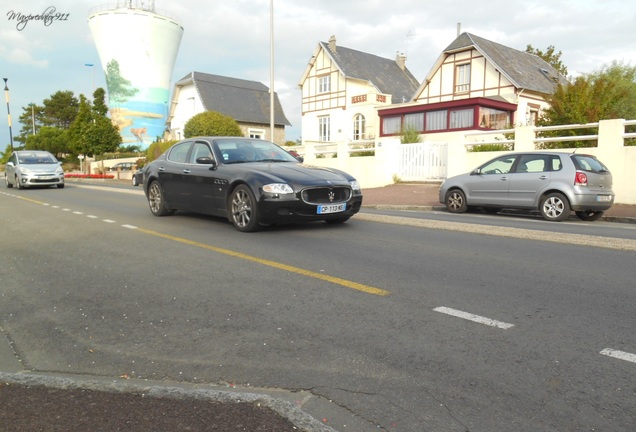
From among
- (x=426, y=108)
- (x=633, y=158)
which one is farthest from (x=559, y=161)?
(x=426, y=108)

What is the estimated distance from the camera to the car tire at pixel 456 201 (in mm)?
13710

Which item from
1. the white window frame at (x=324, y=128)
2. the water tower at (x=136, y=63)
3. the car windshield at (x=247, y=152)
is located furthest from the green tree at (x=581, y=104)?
the water tower at (x=136, y=63)

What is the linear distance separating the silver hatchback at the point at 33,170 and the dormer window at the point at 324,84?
26.2 m

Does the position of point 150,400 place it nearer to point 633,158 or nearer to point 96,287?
point 96,287

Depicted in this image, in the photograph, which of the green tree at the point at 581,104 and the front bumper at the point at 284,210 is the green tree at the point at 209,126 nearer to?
the green tree at the point at 581,104

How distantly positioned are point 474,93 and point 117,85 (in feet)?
145

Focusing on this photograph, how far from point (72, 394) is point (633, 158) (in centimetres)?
1652

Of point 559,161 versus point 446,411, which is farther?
point 559,161

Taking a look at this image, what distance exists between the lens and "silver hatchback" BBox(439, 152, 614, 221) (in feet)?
38.7

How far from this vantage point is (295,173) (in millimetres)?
8594

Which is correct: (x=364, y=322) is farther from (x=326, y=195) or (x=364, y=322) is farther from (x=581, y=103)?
(x=581, y=103)

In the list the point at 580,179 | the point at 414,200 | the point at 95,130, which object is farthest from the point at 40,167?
the point at 95,130

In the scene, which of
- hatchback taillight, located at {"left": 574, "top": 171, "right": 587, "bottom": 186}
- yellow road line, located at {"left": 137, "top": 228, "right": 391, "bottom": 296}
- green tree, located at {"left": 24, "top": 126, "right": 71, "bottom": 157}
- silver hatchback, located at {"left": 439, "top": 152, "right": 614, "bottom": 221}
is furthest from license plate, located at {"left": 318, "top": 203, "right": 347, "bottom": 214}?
green tree, located at {"left": 24, "top": 126, "right": 71, "bottom": 157}

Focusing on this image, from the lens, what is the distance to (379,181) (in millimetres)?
23438
